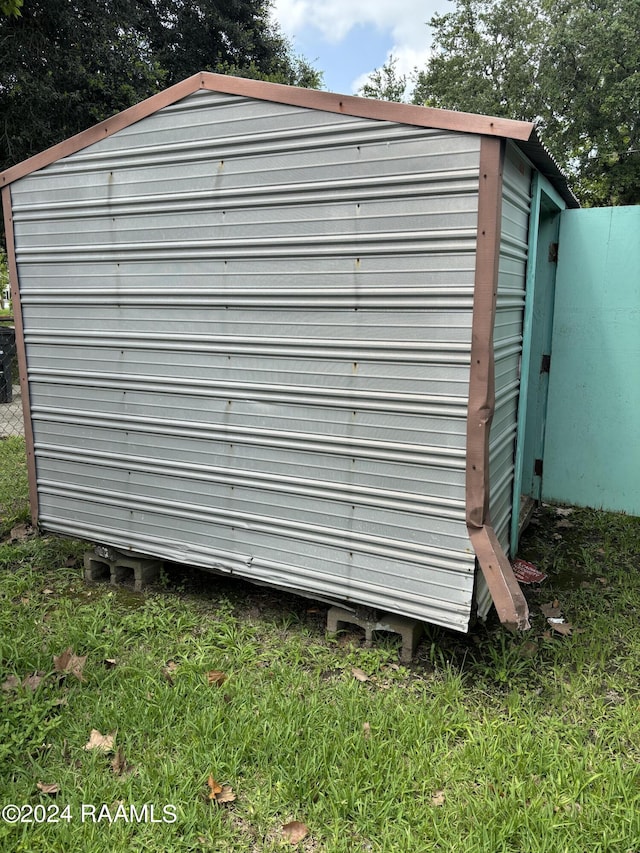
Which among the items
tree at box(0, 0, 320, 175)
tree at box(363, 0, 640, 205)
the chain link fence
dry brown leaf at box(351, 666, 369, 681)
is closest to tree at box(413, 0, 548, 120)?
tree at box(363, 0, 640, 205)

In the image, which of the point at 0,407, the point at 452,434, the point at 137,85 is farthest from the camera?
the point at 137,85

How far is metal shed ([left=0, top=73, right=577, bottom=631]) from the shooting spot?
120 inches

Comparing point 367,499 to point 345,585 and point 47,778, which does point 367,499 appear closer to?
point 345,585

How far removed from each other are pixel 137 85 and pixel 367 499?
13839 millimetres

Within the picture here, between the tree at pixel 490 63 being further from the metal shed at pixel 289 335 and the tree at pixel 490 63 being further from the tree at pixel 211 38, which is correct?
the metal shed at pixel 289 335

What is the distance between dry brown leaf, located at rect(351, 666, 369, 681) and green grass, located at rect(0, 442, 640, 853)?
32 mm

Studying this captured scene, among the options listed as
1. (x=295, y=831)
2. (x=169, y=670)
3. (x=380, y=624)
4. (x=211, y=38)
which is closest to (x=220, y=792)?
(x=295, y=831)

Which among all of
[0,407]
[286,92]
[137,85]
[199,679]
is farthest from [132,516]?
[137,85]

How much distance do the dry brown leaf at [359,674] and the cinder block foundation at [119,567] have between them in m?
1.74

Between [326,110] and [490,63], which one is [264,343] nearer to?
[326,110]

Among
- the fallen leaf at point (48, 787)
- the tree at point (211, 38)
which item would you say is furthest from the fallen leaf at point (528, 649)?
the tree at point (211, 38)

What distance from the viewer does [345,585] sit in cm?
350

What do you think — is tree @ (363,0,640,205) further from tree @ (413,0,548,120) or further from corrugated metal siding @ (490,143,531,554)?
corrugated metal siding @ (490,143,531,554)

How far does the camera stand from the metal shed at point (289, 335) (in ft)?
10.0
